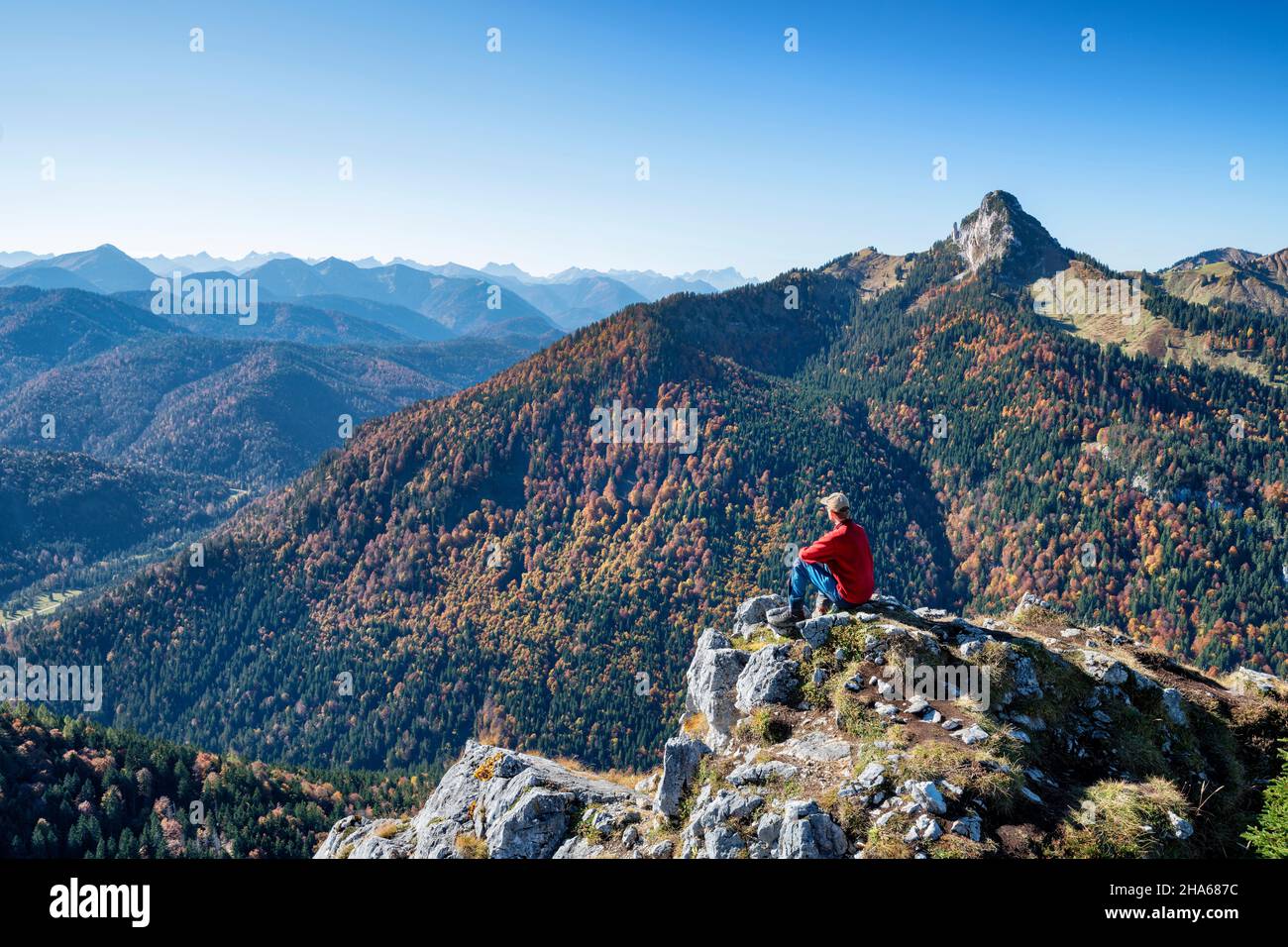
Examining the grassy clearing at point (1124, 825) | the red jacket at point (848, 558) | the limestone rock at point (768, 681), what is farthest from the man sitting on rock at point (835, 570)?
the grassy clearing at point (1124, 825)

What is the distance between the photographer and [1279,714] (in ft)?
68.9

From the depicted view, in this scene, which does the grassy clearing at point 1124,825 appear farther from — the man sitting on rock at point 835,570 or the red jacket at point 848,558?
the man sitting on rock at point 835,570

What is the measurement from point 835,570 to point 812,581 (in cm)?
134

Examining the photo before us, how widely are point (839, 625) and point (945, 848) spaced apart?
8.65 metres

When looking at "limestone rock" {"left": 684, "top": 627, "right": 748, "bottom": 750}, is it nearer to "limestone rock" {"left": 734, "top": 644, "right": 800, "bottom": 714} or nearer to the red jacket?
"limestone rock" {"left": 734, "top": 644, "right": 800, "bottom": 714}

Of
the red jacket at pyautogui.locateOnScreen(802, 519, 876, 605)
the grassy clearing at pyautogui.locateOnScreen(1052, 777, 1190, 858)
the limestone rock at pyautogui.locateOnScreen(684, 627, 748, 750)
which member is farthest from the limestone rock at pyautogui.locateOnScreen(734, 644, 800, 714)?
the grassy clearing at pyautogui.locateOnScreen(1052, 777, 1190, 858)

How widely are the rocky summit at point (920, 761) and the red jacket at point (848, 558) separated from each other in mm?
886

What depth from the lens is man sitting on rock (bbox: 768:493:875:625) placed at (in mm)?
22531

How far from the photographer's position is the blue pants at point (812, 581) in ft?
78.3

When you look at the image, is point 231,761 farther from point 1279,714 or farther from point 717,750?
point 1279,714

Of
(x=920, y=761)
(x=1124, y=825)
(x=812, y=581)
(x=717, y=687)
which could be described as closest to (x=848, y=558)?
(x=812, y=581)

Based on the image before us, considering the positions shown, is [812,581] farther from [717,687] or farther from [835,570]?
[717,687]

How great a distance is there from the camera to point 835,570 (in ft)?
77.0
